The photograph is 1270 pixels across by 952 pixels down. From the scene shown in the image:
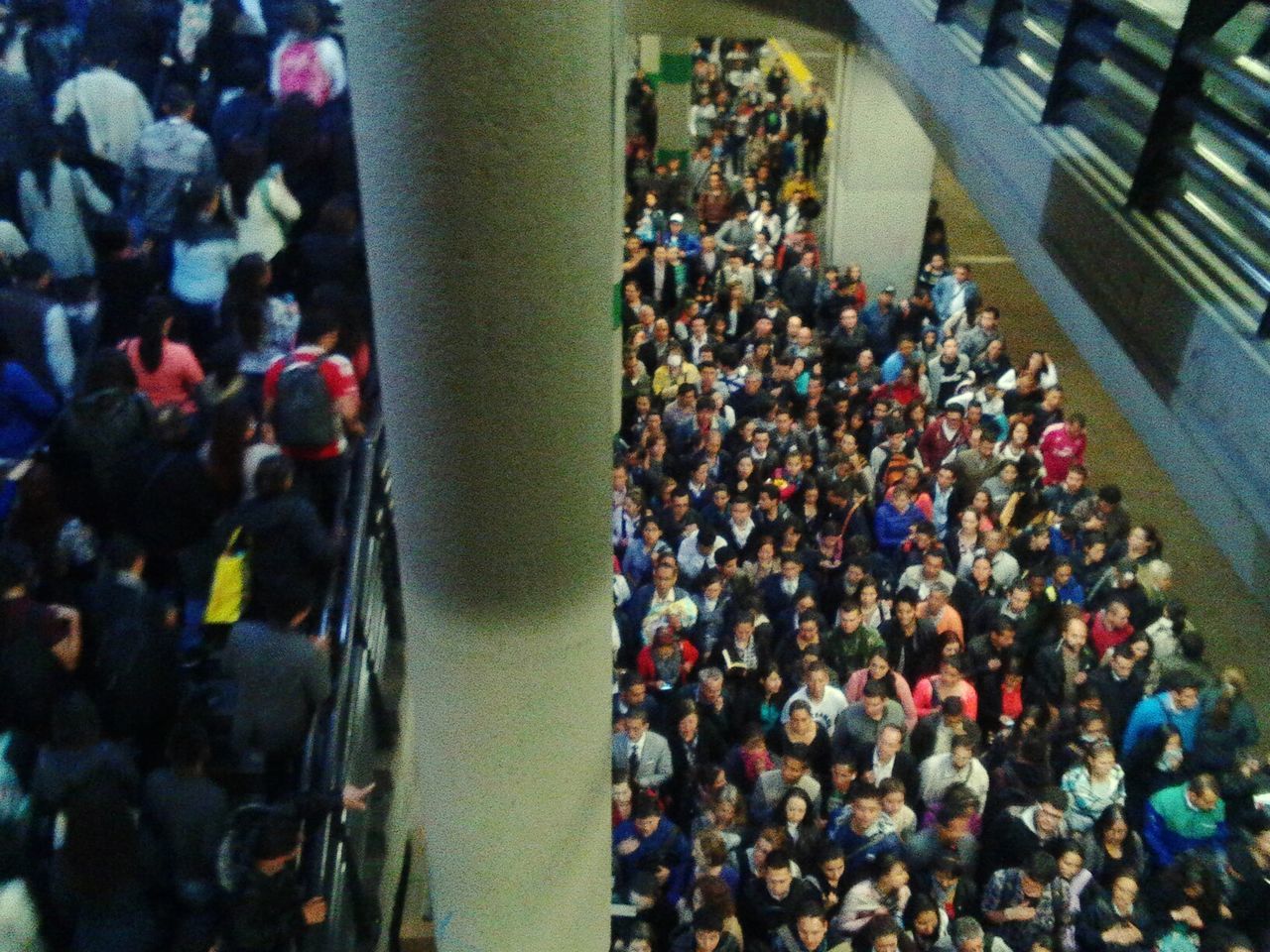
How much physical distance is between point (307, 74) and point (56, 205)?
1.45 metres

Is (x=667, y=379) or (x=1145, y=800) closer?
(x=1145, y=800)

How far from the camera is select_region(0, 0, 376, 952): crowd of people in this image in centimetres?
365

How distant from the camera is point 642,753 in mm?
5559

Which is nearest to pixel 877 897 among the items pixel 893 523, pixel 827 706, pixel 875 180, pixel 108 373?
pixel 827 706

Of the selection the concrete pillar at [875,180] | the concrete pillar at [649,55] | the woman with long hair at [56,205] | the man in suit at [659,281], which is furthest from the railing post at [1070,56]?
the concrete pillar at [649,55]

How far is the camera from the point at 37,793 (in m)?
3.65

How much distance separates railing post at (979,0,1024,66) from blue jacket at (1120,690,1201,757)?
3.12m

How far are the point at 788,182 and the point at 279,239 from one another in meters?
9.06

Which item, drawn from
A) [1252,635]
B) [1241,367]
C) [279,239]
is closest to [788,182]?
[1252,635]

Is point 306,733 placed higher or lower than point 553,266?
lower

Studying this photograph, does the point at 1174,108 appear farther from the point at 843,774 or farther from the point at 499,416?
the point at 843,774

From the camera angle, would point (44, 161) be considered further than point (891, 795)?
Yes

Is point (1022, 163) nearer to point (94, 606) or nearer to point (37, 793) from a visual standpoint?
point (94, 606)

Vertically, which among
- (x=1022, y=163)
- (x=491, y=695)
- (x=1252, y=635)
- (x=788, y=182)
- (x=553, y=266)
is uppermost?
(x=553, y=266)
